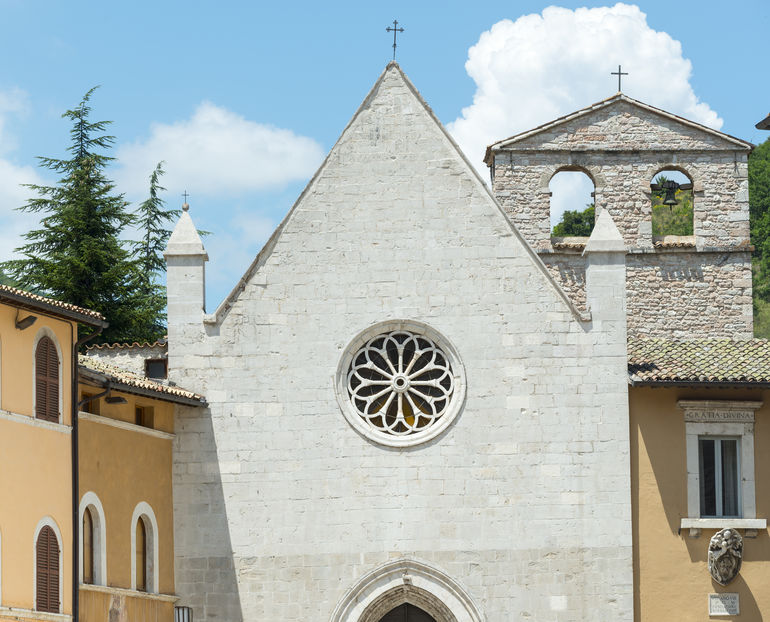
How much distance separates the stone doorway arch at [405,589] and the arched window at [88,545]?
4804mm

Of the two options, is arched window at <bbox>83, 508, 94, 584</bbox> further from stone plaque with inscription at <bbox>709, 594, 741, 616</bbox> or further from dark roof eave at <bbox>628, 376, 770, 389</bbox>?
stone plaque with inscription at <bbox>709, 594, 741, 616</bbox>

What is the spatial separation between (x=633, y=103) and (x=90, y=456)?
15.5 m

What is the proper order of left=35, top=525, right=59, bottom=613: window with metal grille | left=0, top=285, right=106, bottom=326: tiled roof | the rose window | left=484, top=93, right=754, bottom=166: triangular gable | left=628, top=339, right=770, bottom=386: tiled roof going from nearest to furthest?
left=0, top=285, right=106, bottom=326: tiled roof, left=35, top=525, right=59, bottom=613: window with metal grille, left=628, top=339, right=770, bottom=386: tiled roof, the rose window, left=484, top=93, right=754, bottom=166: triangular gable

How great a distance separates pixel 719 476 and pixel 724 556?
1582 mm

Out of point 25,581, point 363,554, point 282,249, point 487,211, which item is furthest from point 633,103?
point 25,581

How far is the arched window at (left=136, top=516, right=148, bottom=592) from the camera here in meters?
28.2

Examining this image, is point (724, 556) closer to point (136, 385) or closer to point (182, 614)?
point (182, 614)

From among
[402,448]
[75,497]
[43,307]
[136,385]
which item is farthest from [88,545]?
[402,448]

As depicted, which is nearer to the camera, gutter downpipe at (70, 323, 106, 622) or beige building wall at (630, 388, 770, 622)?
gutter downpipe at (70, 323, 106, 622)

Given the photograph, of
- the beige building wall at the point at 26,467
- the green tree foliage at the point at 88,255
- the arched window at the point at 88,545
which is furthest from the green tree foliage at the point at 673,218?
the beige building wall at the point at 26,467

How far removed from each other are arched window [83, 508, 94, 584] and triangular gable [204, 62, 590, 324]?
5.11 metres

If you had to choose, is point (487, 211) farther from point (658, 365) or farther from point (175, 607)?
point (175, 607)

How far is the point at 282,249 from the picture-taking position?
30.5m

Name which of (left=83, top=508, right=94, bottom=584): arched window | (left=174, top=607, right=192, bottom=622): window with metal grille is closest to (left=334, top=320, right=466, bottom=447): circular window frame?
(left=174, top=607, right=192, bottom=622): window with metal grille
